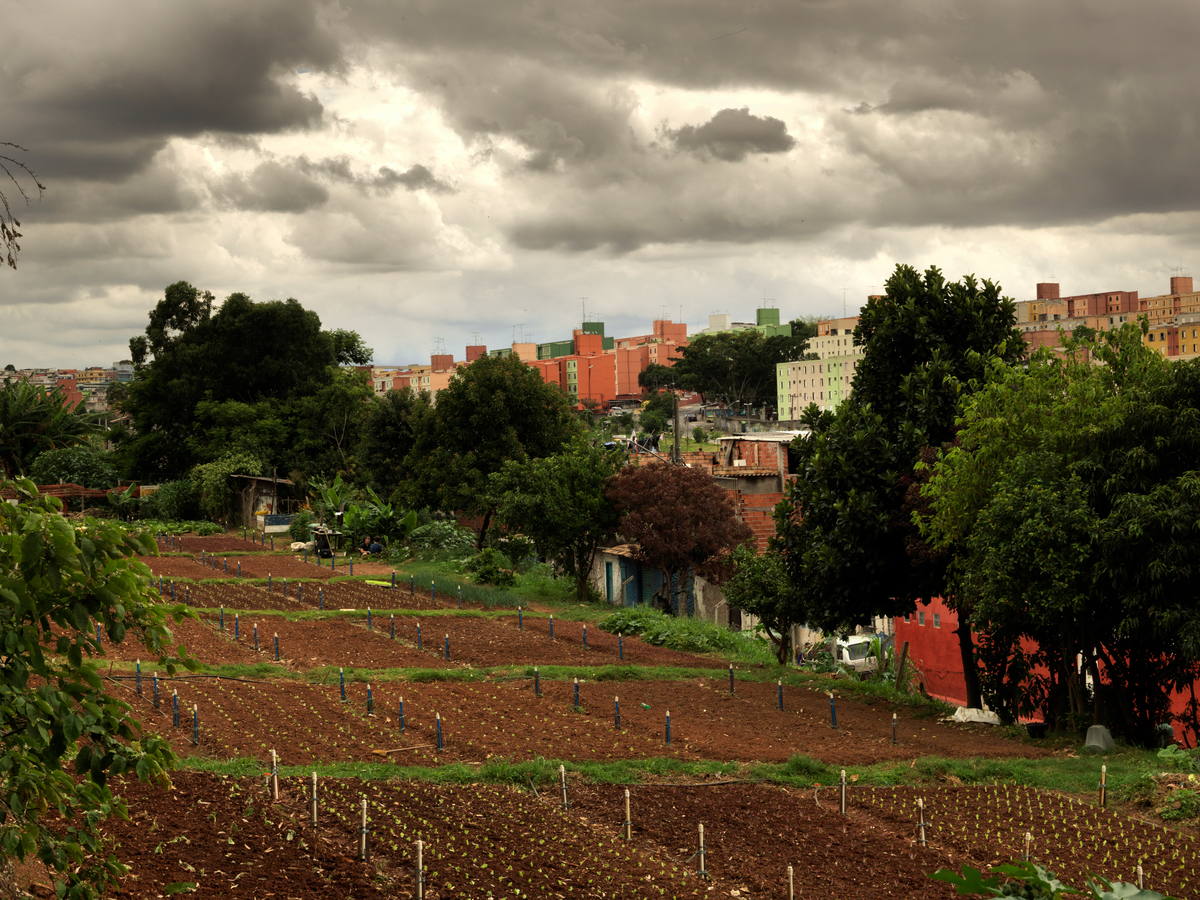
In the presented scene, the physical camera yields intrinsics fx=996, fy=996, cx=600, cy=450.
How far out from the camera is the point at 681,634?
77.0 feet

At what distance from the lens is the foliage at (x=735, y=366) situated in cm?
11923

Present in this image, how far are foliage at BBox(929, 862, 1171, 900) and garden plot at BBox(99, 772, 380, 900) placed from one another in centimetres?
635

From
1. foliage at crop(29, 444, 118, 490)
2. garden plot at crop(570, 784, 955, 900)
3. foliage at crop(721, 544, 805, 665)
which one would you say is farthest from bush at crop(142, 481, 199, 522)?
garden plot at crop(570, 784, 955, 900)

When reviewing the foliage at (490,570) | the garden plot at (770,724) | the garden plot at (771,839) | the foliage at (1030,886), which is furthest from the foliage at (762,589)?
the foliage at (1030,886)

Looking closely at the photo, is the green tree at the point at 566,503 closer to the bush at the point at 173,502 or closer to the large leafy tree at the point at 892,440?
the large leafy tree at the point at 892,440

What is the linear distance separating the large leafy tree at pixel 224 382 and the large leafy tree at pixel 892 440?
119 feet

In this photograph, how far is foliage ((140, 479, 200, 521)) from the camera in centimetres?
4738

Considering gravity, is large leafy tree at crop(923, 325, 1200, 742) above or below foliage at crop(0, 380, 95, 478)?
below

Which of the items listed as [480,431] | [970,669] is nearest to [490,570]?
[480,431]

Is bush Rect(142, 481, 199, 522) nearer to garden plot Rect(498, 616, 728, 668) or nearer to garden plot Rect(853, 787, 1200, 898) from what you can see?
garden plot Rect(498, 616, 728, 668)

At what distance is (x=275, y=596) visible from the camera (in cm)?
2681

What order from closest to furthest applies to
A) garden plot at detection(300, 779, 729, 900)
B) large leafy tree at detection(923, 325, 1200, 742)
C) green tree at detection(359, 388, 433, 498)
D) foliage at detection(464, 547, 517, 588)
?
1. garden plot at detection(300, 779, 729, 900)
2. large leafy tree at detection(923, 325, 1200, 742)
3. foliage at detection(464, 547, 517, 588)
4. green tree at detection(359, 388, 433, 498)

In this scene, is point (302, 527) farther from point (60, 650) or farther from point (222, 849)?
point (60, 650)

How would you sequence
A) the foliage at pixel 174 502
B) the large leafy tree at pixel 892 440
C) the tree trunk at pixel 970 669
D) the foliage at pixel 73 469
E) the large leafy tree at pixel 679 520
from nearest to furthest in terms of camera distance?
1. the large leafy tree at pixel 892 440
2. the tree trunk at pixel 970 669
3. the large leafy tree at pixel 679 520
4. the foliage at pixel 174 502
5. the foliage at pixel 73 469
